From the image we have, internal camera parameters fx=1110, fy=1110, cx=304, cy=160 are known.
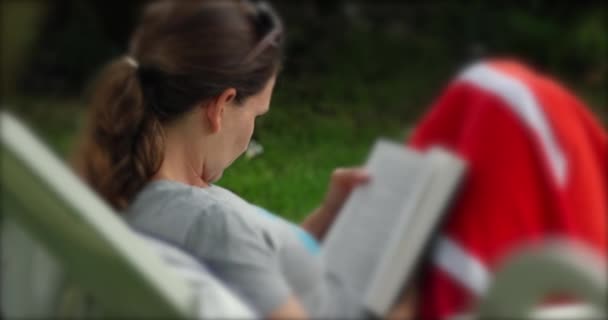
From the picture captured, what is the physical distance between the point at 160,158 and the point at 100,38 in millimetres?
207

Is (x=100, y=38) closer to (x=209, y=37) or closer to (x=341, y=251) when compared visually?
(x=209, y=37)

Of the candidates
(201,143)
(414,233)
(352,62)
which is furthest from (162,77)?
(352,62)

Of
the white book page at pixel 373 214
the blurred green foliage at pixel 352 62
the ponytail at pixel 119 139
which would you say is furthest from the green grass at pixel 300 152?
the ponytail at pixel 119 139

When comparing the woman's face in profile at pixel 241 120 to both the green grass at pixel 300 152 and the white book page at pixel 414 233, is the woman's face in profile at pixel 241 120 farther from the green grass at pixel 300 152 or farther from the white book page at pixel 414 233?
the white book page at pixel 414 233

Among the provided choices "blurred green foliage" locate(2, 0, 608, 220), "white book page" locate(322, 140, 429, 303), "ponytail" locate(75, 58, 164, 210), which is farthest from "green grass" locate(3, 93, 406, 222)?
"ponytail" locate(75, 58, 164, 210)

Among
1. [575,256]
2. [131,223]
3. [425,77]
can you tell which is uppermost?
[575,256]

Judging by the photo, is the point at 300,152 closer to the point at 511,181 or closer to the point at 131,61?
the point at 131,61

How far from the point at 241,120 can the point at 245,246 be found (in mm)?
230

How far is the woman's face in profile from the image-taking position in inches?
58.8

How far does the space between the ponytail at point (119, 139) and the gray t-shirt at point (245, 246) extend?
3 centimetres

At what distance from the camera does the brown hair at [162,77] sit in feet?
4.28

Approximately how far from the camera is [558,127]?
120 centimetres

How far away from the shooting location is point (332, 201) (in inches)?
56.6

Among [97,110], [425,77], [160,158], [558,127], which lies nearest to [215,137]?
[160,158]
